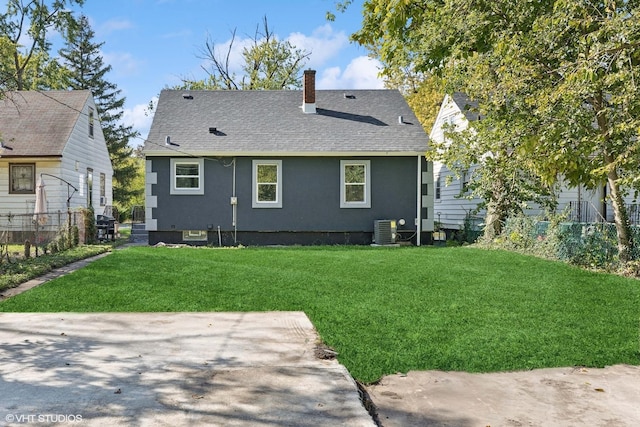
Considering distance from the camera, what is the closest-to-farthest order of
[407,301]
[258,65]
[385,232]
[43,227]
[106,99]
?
1. [407,301]
2. [43,227]
3. [385,232]
4. [258,65]
5. [106,99]

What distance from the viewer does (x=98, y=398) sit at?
3.30 meters

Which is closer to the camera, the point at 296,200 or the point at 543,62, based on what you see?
the point at 543,62

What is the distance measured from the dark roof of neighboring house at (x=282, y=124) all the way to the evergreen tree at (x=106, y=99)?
21.9 meters

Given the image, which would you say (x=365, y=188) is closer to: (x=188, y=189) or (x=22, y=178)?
(x=188, y=189)

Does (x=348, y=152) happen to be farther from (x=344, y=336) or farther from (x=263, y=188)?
(x=344, y=336)

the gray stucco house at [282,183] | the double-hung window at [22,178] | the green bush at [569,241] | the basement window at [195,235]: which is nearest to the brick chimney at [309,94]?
the gray stucco house at [282,183]

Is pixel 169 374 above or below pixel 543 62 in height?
below

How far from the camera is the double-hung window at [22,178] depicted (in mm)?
17000

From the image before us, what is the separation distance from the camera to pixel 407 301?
6801mm

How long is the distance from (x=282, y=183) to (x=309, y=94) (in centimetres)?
368

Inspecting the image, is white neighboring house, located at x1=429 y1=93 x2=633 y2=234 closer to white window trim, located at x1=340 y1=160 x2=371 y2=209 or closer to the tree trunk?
white window trim, located at x1=340 y1=160 x2=371 y2=209

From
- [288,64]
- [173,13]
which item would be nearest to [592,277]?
[173,13]

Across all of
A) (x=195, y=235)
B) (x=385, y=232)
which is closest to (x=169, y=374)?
(x=385, y=232)

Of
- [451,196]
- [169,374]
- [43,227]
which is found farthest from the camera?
[451,196]
